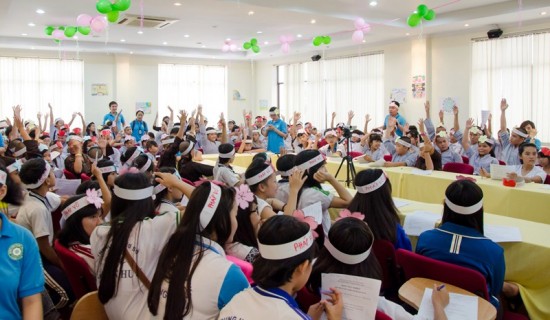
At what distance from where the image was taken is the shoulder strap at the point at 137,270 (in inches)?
74.1

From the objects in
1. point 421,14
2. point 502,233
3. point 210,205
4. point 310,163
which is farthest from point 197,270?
point 421,14

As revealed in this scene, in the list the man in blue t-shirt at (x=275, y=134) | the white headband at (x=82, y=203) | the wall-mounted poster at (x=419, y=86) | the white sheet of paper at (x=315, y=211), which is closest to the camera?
the white headband at (x=82, y=203)

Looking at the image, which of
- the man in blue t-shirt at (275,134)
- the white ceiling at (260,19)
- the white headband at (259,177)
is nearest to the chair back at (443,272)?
the white headband at (259,177)

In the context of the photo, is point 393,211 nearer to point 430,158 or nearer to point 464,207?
point 464,207

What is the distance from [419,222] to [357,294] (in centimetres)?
181

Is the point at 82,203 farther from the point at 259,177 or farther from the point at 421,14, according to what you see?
the point at 421,14

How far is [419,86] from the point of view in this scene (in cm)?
1209

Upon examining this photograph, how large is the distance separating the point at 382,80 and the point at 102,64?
8895mm

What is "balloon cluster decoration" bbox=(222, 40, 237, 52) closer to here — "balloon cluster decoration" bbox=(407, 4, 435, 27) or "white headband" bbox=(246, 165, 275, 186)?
"balloon cluster decoration" bbox=(407, 4, 435, 27)

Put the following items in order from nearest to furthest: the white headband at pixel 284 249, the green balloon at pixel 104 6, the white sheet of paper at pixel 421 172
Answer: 1. the white headband at pixel 284 249
2. the white sheet of paper at pixel 421 172
3. the green balloon at pixel 104 6

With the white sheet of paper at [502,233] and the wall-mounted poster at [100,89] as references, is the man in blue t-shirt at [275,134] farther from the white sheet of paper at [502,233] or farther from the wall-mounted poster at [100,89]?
the wall-mounted poster at [100,89]

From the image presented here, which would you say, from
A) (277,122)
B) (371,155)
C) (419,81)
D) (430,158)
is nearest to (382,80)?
(419,81)

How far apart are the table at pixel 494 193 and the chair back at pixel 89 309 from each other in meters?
3.98

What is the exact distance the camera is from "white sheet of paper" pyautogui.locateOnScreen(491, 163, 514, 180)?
15.9 ft
